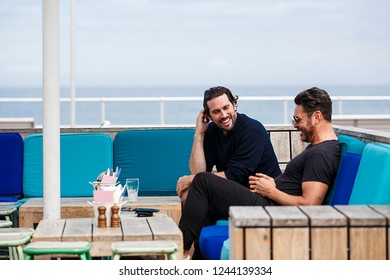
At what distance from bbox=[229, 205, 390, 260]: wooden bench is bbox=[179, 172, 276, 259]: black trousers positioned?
6.49ft

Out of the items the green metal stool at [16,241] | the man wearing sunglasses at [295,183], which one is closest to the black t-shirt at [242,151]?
the man wearing sunglasses at [295,183]

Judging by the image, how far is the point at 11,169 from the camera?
7582 millimetres

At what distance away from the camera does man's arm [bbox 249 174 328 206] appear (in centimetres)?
523

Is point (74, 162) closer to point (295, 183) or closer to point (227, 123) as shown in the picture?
point (227, 123)

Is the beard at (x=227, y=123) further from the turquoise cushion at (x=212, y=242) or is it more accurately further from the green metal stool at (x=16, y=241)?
the green metal stool at (x=16, y=241)

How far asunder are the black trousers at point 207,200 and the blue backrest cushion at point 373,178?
809 millimetres

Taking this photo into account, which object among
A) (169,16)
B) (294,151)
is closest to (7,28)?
(169,16)

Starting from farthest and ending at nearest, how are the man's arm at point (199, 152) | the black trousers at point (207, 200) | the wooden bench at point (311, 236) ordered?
1. the man's arm at point (199, 152)
2. the black trousers at point (207, 200)
3. the wooden bench at point (311, 236)

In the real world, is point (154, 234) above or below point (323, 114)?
below

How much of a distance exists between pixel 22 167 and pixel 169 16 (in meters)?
47.4

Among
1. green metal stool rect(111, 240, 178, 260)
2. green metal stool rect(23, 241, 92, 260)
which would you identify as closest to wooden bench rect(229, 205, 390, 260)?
green metal stool rect(111, 240, 178, 260)

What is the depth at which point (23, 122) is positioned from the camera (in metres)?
12.9

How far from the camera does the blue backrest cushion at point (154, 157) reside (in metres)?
7.52
